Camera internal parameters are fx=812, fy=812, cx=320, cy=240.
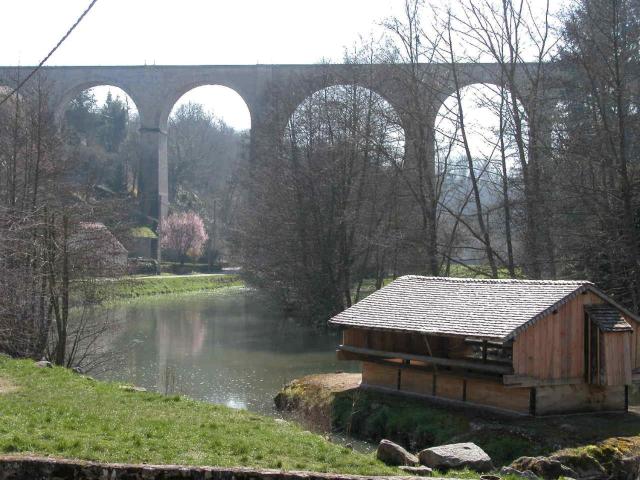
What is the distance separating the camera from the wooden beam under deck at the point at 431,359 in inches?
470

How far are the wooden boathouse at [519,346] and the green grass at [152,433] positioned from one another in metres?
3.24

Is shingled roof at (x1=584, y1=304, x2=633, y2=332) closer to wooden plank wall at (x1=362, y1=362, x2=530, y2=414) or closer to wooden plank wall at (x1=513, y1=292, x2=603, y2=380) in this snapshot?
wooden plank wall at (x1=513, y1=292, x2=603, y2=380)

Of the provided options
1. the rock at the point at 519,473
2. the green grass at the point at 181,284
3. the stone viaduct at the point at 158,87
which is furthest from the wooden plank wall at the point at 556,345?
the stone viaduct at the point at 158,87

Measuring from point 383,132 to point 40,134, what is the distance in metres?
11.6

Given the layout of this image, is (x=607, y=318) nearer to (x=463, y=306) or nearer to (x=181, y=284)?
(x=463, y=306)

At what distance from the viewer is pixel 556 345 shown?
1209cm

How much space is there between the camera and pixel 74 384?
12.7 meters

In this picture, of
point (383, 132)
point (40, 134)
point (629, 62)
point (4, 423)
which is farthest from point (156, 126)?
point (4, 423)

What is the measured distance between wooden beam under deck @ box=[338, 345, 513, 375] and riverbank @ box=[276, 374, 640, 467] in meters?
0.66

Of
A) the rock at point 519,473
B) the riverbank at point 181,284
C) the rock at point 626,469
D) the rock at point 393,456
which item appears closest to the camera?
the rock at point 519,473

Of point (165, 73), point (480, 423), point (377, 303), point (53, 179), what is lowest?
point (480, 423)

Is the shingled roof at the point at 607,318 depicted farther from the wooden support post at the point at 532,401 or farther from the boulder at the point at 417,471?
the boulder at the point at 417,471

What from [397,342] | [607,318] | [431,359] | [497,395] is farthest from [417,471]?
[397,342]

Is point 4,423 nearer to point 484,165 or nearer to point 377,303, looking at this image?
point 377,303
